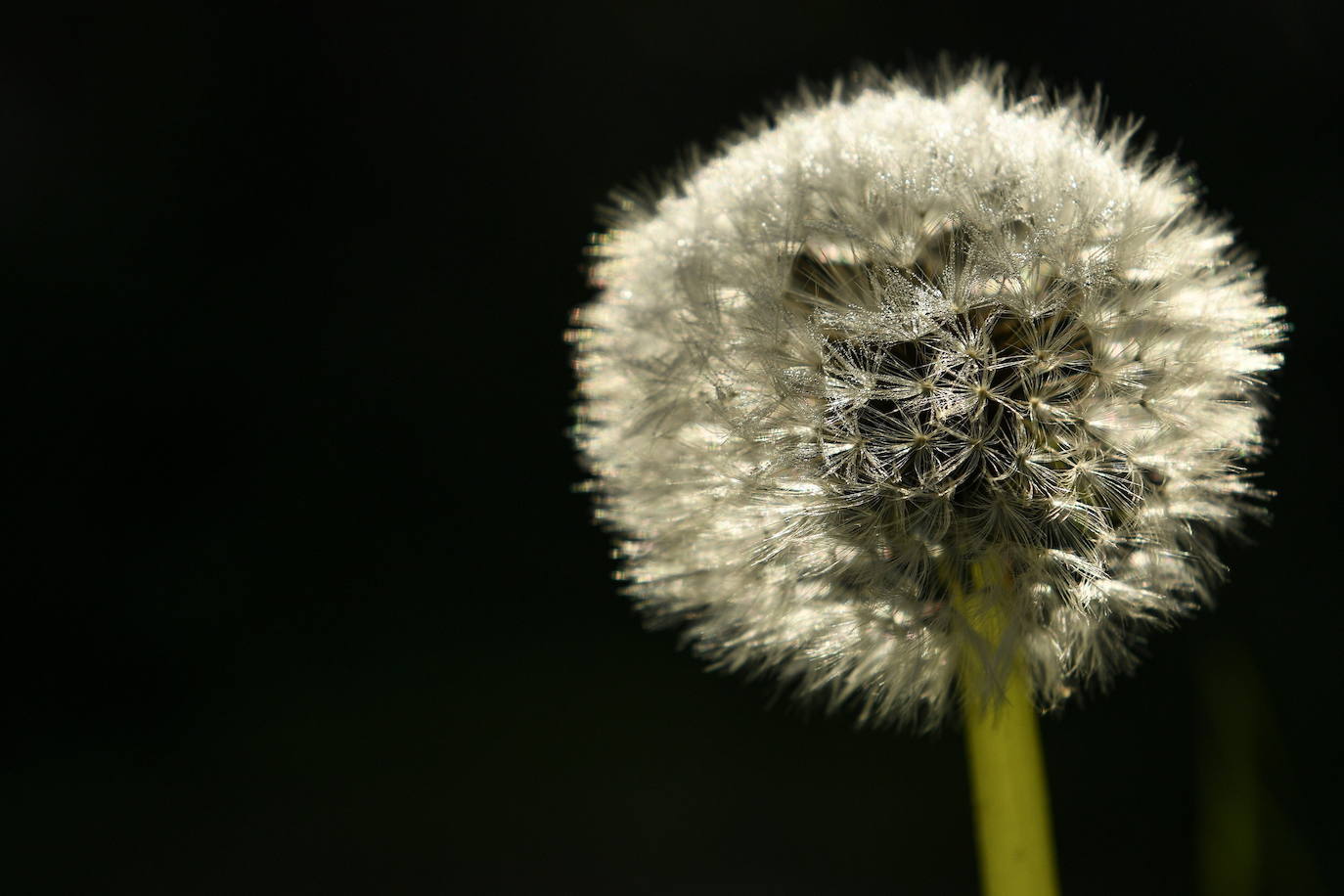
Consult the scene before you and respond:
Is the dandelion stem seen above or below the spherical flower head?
below

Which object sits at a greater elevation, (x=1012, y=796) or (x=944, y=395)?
(x=944, y=395)

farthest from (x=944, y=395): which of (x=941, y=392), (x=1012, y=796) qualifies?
(x=1012, y=796)

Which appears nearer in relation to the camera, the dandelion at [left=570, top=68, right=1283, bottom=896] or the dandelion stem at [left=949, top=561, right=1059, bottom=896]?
the dandelion at [left=570, top=68, right=1283, bottom=896]

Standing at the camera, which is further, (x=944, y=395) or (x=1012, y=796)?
(x=1012, y=796)

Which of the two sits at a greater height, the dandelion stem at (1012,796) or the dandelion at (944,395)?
the dandelion at (944,395)

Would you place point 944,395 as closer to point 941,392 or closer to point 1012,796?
point 941,392

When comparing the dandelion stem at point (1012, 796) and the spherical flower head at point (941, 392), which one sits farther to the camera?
the dandelion stem at point (1012, 796)

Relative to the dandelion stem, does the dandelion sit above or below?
above

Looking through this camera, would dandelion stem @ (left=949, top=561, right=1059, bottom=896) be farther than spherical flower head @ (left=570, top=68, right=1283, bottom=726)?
Yes
